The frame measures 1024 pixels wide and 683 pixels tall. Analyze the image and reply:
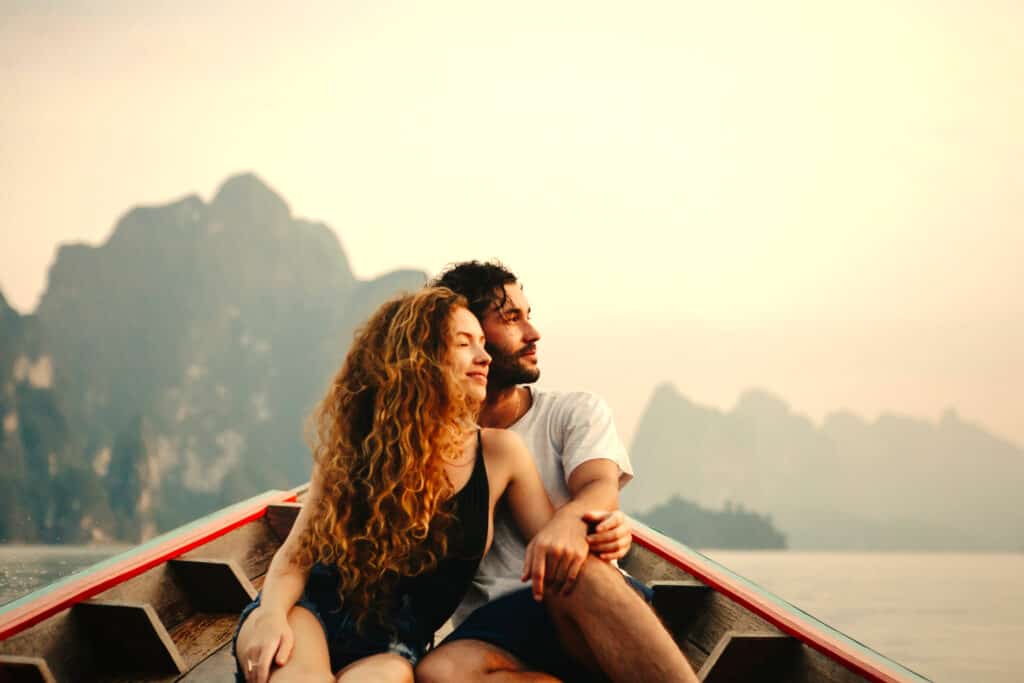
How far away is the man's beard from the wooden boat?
0.86 metres

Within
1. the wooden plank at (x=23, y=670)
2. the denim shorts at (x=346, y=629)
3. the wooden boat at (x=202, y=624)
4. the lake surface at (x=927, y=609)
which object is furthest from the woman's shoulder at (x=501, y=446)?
the lake surface at (x=927, y=609)

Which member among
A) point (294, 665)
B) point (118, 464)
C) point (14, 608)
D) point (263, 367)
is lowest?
point (118, 464)

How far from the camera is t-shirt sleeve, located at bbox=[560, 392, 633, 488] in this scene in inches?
87.0

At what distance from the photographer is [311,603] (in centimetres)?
183

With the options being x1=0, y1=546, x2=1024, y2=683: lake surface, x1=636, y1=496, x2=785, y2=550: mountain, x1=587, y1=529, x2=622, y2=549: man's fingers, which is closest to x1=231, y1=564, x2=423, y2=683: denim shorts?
x1=587, y1=529, x2=622, y2=549: man's fingers

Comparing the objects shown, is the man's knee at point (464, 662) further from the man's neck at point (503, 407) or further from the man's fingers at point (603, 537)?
the man's neck at point (503, 407)

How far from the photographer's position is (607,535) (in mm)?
1777

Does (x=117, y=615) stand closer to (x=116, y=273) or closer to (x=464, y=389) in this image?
(x=464, y=389)

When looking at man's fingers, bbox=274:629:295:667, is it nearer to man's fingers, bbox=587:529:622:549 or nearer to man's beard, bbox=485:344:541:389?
man's fingers, bbox=587:529:622:549

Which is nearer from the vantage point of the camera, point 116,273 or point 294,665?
point 294,665

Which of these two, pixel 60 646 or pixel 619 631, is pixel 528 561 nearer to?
pixel 619 631

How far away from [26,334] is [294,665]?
4105 inches

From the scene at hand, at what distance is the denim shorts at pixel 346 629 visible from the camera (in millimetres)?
1782

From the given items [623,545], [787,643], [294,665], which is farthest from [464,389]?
[787,643]
